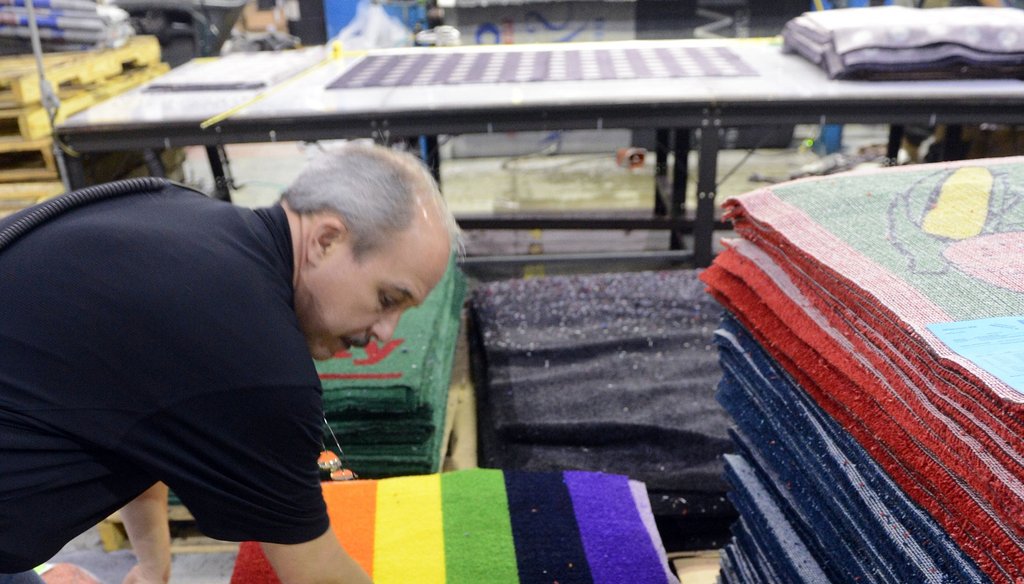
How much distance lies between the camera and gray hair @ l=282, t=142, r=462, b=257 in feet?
3.59

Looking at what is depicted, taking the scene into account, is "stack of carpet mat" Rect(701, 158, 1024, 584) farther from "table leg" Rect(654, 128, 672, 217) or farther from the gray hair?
"table leg" Rect(654, 128, 672, 217)

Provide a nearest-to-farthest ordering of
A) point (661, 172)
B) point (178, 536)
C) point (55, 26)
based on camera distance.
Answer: point (178, 536) < point (55, 26) < point (661, 172)

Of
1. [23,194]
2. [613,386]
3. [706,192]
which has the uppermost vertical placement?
[23,194]

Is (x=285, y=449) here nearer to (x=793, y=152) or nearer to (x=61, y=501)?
(x=61, y=501)

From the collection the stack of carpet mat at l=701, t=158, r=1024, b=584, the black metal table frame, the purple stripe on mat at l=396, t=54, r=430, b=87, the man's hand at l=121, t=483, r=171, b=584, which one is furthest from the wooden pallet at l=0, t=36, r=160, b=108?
the stack of carpet mat at l=701, t=158, r=1024, b=584

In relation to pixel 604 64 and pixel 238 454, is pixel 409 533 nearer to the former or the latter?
pixel 238 454

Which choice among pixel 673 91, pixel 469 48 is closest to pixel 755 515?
pixel 673 91

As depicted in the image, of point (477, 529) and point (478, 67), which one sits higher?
point (478, 67)

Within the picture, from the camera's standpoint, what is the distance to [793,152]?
6.14m

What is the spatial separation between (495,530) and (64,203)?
997mm

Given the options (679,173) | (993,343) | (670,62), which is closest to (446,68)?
(670,62)

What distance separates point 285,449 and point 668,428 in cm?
127

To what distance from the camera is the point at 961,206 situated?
3.56ft

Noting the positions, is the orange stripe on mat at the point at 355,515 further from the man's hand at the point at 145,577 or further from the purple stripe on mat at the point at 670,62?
the purple stripe on mat at the point at 670,62
